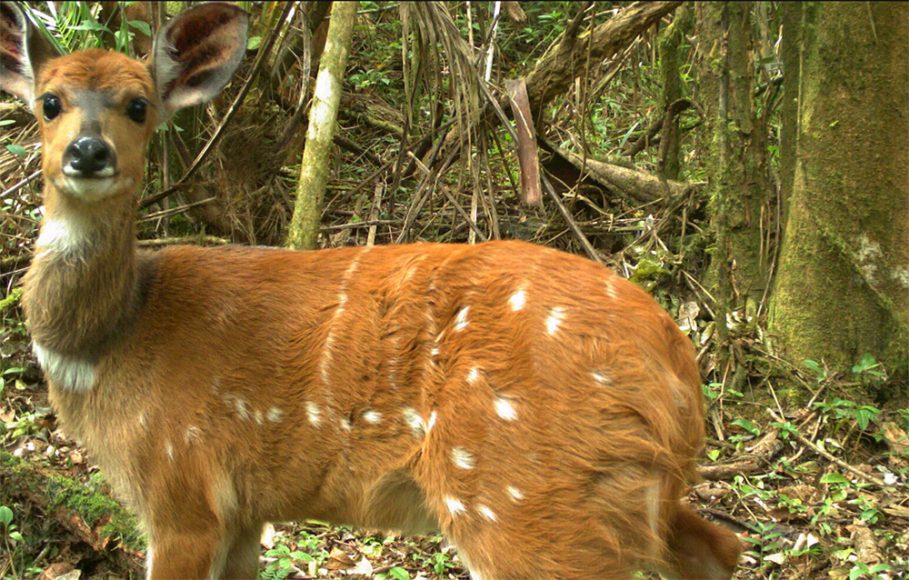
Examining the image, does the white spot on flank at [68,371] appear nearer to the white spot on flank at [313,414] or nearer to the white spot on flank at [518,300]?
the white spot on flank at [313,414]

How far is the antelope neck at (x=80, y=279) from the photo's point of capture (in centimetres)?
439

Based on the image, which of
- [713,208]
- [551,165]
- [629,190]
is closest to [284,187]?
[551,165]

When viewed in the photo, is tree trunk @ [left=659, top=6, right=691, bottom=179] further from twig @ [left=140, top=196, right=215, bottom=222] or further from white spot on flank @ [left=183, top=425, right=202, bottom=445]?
white spot on flank @ [left=183, top=425, right=202, bottom=445]

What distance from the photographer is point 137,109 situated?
444cm

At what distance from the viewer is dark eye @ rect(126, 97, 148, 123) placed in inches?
173

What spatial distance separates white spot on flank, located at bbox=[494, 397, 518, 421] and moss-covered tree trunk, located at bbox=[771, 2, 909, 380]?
7.95 ft

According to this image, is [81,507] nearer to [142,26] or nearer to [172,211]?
[172,211]

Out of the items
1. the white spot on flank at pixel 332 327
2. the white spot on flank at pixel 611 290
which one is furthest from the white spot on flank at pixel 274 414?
→ the white spot on flank at pixel 611 290

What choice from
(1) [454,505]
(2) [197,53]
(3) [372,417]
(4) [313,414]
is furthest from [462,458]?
(2) [197,53]

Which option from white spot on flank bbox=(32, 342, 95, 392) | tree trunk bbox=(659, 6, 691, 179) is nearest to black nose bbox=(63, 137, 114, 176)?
white spot on flank bbox=(32, 342, 95, 392)

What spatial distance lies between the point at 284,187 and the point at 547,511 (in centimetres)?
443

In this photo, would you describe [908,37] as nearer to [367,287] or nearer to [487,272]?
[487,272]

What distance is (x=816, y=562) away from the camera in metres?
5.10

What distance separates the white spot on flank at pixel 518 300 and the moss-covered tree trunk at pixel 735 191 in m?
2.24
